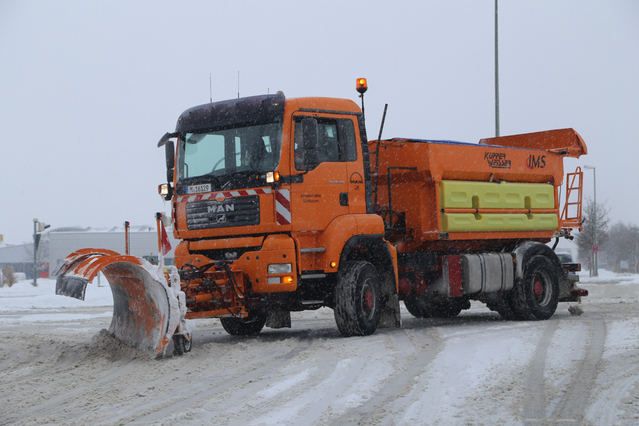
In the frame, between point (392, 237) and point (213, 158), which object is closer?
point (213, 158)

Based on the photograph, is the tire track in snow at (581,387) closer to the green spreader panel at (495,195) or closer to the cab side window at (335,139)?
the green spreader panel at (495,195)

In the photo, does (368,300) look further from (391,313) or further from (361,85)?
(361,85)

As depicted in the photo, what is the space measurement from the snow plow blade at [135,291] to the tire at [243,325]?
246 centimetres

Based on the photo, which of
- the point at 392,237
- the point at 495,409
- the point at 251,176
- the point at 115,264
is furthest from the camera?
the point at 392,237

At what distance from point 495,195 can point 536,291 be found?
71.4 inches

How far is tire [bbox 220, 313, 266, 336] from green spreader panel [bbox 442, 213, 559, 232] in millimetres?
2914

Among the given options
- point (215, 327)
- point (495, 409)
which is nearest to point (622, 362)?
point (495, 409)

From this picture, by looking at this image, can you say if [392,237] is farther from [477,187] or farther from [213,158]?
[213,158]

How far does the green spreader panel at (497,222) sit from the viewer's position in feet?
44.1

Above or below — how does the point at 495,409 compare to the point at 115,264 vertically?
below

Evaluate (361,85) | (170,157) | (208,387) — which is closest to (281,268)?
(170,157)

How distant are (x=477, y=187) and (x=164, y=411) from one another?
26.3 ft

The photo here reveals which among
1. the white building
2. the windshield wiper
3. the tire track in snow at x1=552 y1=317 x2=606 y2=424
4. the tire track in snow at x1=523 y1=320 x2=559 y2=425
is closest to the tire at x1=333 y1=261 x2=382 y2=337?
the windshield wiper

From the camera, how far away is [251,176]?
1123 centimetres
